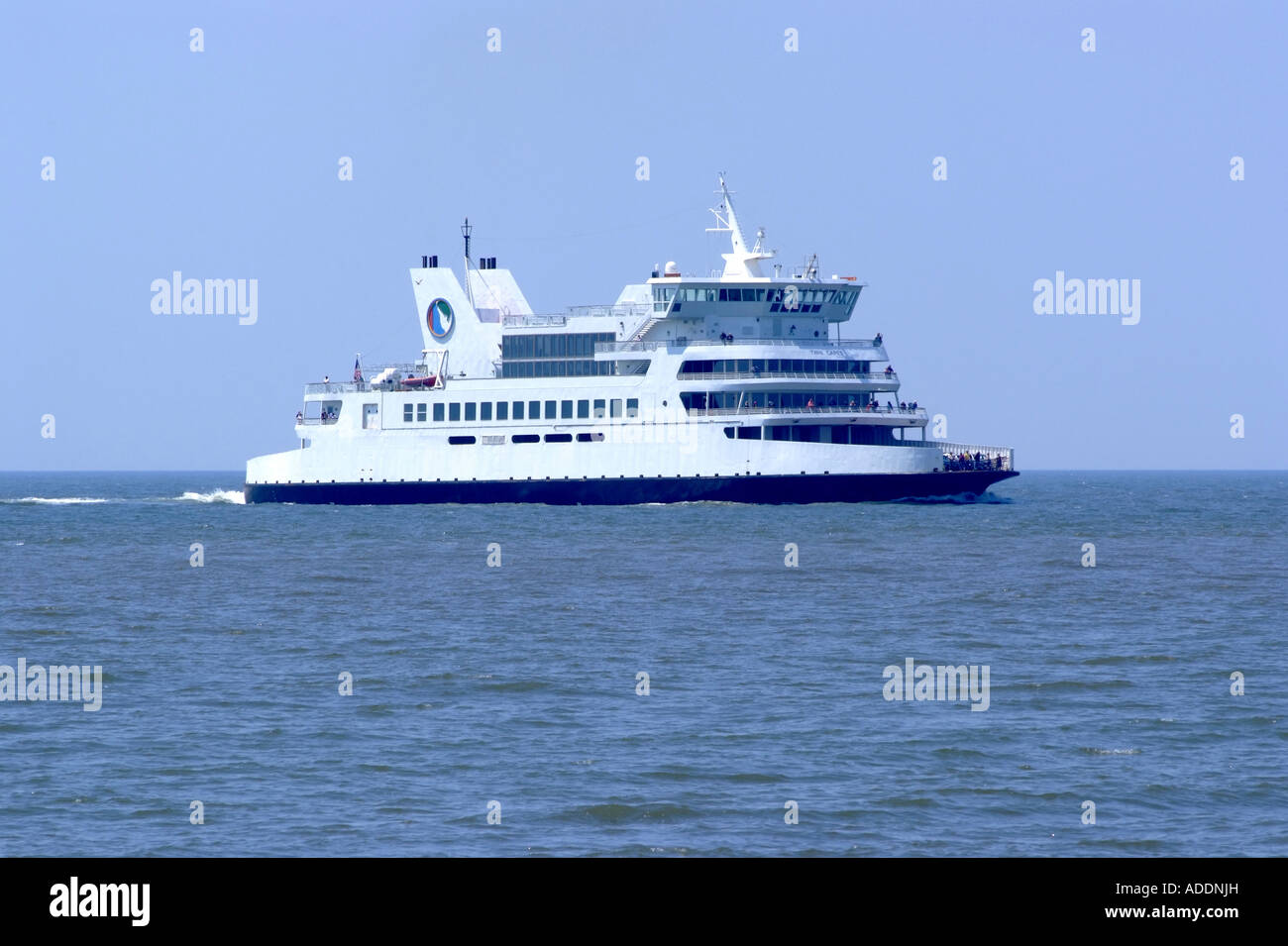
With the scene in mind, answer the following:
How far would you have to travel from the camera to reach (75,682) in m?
24.4

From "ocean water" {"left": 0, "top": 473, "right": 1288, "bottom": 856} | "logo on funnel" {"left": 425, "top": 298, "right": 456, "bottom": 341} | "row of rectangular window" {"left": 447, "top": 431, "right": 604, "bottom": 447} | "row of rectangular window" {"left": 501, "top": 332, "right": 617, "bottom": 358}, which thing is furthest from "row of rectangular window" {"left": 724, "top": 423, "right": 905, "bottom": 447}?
"ocean water" {"left": 0, "top": 473, "right": 1288, "bottom": 856}

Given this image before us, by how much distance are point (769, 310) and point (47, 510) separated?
145ft

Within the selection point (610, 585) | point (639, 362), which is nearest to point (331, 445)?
point (639, 362)

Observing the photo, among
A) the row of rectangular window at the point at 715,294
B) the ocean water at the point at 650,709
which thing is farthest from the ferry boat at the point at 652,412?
the ocean water at the point at 650,709

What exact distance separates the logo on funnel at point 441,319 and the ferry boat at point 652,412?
98 mm

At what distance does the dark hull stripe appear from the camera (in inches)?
2586

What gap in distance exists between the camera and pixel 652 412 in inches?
2699

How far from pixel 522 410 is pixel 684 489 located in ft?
29.4

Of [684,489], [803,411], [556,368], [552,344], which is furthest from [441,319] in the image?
[803,411]

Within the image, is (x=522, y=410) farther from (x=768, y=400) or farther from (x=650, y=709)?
(x=650, y=709)

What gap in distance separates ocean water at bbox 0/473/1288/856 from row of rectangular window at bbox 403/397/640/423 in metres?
23.5

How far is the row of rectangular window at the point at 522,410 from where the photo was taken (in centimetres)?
6969

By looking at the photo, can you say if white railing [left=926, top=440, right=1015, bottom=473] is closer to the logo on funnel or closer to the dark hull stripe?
the dark hull stripe
